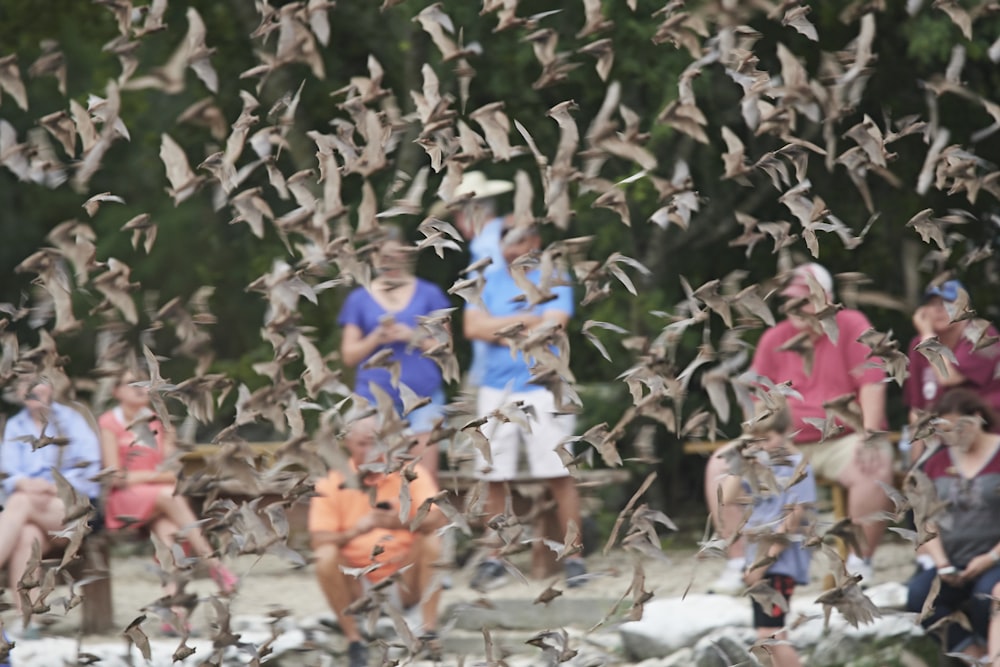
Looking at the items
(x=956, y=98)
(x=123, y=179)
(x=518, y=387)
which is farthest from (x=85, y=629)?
(x=123, y=179)

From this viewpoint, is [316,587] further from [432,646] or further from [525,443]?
[432,646]

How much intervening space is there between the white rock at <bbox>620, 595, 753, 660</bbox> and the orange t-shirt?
848mm

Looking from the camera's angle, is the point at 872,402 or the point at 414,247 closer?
the point at 414,247

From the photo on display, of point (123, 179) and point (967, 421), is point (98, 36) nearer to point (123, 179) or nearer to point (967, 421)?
point (123, 179)

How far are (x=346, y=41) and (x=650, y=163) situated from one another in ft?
15.4

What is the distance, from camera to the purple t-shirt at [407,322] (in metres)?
6.30

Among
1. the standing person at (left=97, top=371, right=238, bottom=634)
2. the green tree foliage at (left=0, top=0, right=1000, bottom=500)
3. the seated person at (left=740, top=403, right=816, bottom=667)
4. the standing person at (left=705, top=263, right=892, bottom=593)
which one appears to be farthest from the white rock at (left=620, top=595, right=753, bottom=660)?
the green tree foliage at (left=0, top=0, right=1000, bottom=500)

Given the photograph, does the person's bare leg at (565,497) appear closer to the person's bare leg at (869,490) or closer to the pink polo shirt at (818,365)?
the pink polo shirt at (818,365)

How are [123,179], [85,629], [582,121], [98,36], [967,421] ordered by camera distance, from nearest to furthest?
[967,421], [85,629], [582,121], [98,36], [123,179]

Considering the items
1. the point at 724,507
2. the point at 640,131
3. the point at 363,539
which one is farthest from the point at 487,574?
the point at 640,131

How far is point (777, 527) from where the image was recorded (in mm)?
5117

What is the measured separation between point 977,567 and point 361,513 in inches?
79.6

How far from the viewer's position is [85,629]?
678cm

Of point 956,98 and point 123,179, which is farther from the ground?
point 956,98
